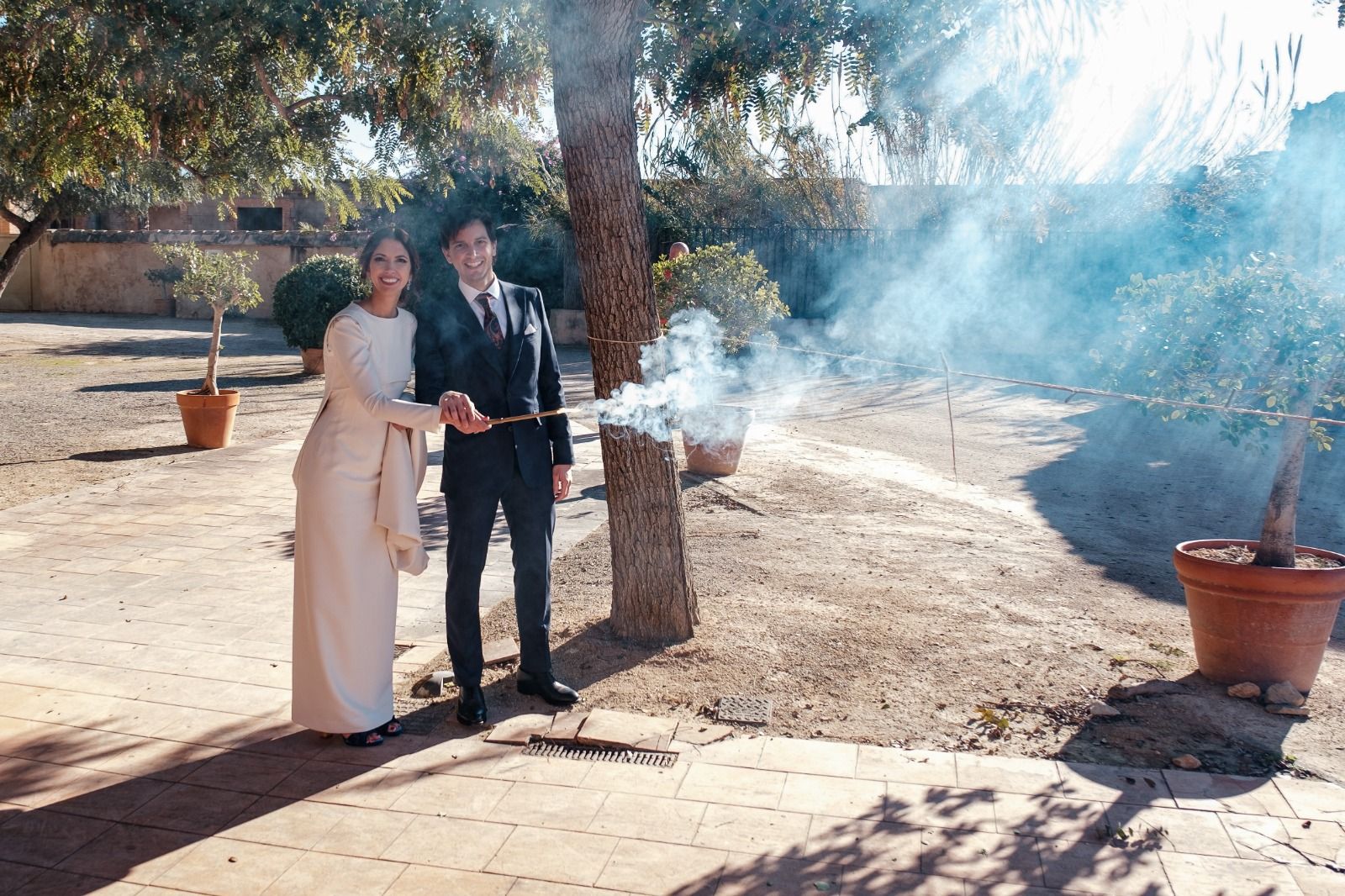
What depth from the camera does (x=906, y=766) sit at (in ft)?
10.9

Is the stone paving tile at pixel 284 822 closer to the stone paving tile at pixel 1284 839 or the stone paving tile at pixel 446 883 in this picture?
the stone paving tile at pixel 446 883

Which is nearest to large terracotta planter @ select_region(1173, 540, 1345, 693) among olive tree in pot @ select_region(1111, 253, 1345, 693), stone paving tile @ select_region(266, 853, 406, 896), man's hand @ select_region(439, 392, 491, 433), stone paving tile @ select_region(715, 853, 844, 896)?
olive tree in pot @ select_region(1111, 253, 1345, 693)

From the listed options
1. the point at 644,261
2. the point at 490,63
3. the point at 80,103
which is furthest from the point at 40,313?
the point at 644,261

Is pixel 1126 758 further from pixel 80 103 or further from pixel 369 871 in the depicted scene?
pixel 80 103

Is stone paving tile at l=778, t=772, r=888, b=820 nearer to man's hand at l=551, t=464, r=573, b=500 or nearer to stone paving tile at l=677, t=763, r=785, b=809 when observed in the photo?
stone paving tile at l=677, t=763, r=785, b=809

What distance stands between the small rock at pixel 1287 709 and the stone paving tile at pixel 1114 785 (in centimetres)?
81

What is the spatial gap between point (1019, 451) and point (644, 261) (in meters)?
6.62

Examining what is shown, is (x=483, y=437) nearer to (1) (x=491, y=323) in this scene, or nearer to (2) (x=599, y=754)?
(1) (x=491, y=323)

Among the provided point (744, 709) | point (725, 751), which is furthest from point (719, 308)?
point (725, 751)

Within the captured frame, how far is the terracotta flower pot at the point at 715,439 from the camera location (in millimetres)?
7922

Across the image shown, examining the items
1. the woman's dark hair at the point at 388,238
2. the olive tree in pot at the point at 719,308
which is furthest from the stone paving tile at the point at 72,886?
the olive tree in pot at the point at 719,308

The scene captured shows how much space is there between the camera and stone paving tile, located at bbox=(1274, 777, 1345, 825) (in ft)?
9.95

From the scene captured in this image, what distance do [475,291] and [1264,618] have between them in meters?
3.13

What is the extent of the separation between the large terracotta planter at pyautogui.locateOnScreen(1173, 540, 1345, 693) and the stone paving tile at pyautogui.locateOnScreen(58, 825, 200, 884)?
3593 millimetres
